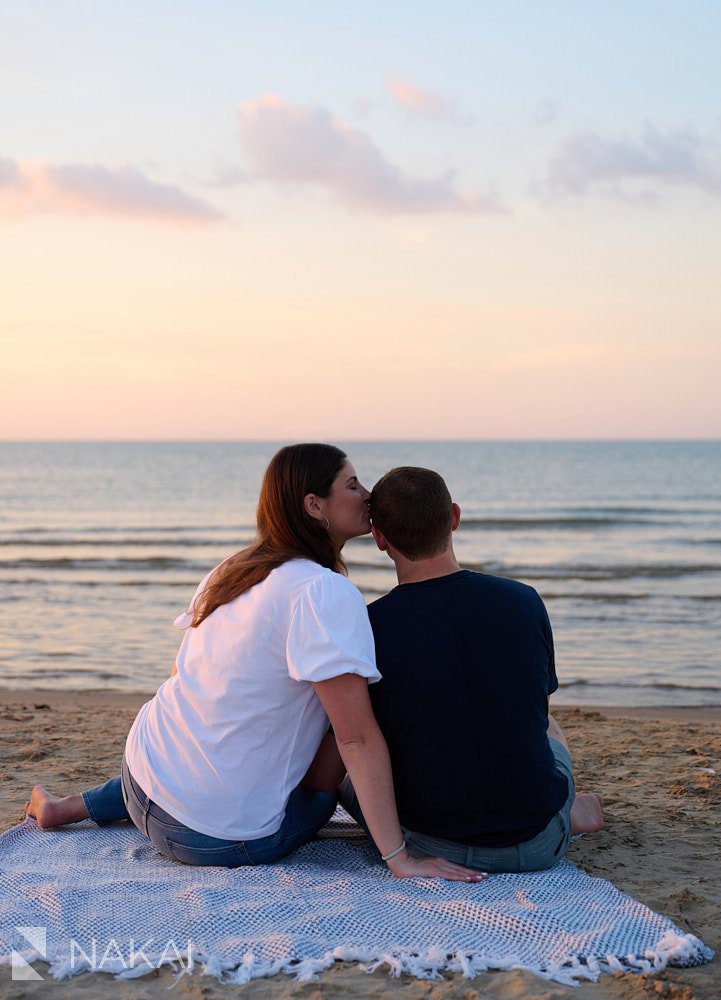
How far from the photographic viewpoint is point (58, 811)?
3871 mm

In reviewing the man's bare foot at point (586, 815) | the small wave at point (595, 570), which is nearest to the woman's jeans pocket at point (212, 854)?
the man's bare foot at point (586, 815)

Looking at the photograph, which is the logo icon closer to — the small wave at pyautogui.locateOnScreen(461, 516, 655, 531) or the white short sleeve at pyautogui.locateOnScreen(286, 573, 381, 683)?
the white short sleeve at pyautogui.locateOnScreen(286, 573, 381, 683)

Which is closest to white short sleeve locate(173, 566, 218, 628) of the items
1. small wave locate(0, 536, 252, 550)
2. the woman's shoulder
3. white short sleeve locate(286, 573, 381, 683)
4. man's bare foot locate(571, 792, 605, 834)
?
the woman's shoulder

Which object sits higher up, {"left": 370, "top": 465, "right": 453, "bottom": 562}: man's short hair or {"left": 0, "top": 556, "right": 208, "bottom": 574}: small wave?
{"left": 370, "top": 465, "right": 453, "bottom": 562}: man's short hair

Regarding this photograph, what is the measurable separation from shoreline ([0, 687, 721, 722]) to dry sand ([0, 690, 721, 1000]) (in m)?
0.02

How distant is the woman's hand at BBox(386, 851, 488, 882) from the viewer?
10.6 ft

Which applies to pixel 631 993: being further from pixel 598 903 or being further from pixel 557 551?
pixel 557 551

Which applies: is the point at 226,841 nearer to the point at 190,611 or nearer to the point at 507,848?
the point at 190,611

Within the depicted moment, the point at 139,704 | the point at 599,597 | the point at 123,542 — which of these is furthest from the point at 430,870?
the point at 123,542

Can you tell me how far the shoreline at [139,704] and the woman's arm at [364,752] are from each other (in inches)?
165

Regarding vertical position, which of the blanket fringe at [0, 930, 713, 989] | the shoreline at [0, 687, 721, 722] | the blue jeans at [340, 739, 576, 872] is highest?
the blue jeans at [340, 739, 576, 872]

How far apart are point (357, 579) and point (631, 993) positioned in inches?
522

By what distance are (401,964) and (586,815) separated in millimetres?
1402

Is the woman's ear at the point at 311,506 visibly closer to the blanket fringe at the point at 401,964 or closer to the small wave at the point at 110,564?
the blanket fringe at the point at 401,964
